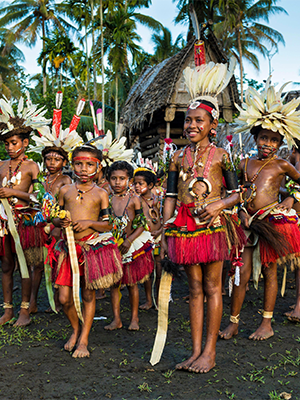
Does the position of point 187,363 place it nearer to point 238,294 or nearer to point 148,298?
point 238,294

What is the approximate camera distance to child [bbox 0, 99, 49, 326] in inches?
174

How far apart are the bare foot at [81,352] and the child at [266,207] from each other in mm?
1340

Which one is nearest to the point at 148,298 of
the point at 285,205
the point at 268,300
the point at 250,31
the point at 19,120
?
the point at 268,300

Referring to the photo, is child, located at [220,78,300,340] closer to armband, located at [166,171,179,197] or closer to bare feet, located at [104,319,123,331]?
armband, located at [166,171,179,197]

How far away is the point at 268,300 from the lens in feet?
13.1

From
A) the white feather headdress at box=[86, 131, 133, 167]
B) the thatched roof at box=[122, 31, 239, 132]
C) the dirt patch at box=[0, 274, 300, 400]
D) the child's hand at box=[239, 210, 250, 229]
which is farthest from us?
the thatched roof at box=[122, 31, 239, 132]

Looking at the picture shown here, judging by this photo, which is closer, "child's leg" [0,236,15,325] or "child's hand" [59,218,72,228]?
"child's hand" [59,218,72,228]

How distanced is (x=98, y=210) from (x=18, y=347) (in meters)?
1.45

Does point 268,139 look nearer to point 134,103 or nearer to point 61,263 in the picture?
point 61,263

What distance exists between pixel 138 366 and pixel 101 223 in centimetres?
124

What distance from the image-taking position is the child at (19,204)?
4426 mm

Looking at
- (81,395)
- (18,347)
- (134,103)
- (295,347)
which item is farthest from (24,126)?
(134,103)

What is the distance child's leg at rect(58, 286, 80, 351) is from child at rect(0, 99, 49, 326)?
0.95 m

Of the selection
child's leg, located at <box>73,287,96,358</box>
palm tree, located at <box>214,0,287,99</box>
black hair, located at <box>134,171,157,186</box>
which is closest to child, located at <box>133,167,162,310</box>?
black hair, located at <box>134,171,157,186</box>
